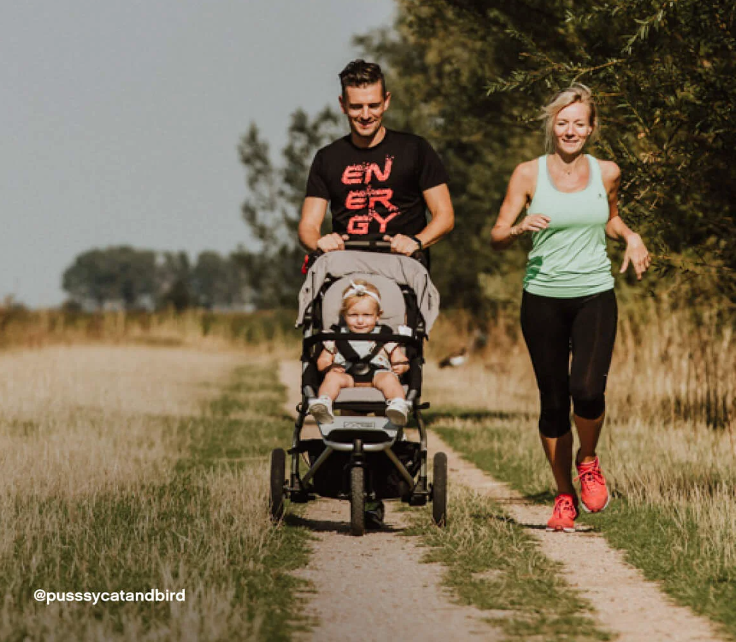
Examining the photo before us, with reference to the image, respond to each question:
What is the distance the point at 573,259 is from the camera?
687cm

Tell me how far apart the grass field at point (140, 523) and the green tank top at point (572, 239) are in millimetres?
2082

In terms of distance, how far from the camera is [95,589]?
5.45 metres

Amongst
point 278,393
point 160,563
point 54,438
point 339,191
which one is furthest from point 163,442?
point 278,393

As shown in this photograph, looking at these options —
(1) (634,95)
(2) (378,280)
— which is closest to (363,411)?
(2) (378,280)

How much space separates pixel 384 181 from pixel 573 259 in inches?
47.9

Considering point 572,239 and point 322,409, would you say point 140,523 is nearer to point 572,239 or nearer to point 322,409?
point 322,409

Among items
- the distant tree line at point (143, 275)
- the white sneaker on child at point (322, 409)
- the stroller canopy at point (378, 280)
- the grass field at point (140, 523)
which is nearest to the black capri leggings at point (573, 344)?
the stroller canopy at point (378, 280)

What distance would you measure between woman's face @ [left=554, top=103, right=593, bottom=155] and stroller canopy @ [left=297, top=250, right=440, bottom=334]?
1.09m

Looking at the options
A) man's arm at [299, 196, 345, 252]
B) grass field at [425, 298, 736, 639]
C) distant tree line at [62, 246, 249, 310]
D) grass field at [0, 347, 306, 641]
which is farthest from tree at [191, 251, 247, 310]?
man's arm at [299, 196, 345, 252]

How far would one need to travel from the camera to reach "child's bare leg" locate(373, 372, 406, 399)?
6855mm

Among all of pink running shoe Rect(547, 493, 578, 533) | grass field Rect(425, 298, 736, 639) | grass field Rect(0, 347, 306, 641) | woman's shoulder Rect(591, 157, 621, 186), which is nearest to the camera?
grass field Rect(0, 347, 306, 641)

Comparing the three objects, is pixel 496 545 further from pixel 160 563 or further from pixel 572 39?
pixel 572 39

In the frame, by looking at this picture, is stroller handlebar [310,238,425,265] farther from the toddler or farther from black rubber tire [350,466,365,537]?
black rubber tire [350,466,365,537]

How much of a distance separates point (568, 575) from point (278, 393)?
14.9 m
